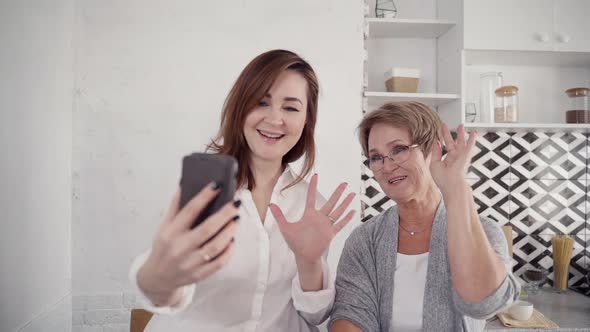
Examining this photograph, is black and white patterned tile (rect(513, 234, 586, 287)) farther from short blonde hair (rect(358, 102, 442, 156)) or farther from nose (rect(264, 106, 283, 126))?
nose (rect(264, 106, 283, 126))

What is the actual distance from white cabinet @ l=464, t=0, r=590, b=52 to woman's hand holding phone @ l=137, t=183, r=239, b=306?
2028 millimetres

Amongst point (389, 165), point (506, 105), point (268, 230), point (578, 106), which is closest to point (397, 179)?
point (389, 165)

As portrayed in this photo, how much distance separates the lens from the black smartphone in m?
0.57

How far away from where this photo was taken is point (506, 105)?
226 cm

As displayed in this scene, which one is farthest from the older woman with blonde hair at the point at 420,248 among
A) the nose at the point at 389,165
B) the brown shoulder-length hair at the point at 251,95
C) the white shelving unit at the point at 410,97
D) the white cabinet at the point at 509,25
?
the white cabinet at the point at 509,25

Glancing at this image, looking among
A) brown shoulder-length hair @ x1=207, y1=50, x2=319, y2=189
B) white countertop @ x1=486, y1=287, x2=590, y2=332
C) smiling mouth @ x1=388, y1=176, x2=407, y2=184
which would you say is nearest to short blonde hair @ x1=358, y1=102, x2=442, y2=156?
smiling mouth @ x1=388, y1=176, x2=407, y2=184

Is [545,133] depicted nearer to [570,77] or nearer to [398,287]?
[570,77]

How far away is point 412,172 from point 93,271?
4.77ft

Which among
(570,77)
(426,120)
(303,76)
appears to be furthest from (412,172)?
(570,77)

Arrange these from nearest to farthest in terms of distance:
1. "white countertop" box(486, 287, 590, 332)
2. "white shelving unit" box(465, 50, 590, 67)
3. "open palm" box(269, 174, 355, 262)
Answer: "open palm" box(269, 174, 355, 262) → "white countertop" box(486, 287, 590, 332) → "white shelving unit" box(465, 50, 590, 67)

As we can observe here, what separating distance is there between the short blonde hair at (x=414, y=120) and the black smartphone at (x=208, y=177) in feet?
2.72

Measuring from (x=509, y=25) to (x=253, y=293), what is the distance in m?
2.03

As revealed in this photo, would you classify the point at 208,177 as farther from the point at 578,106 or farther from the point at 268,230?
the point at 578,106

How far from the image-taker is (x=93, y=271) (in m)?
1.80
